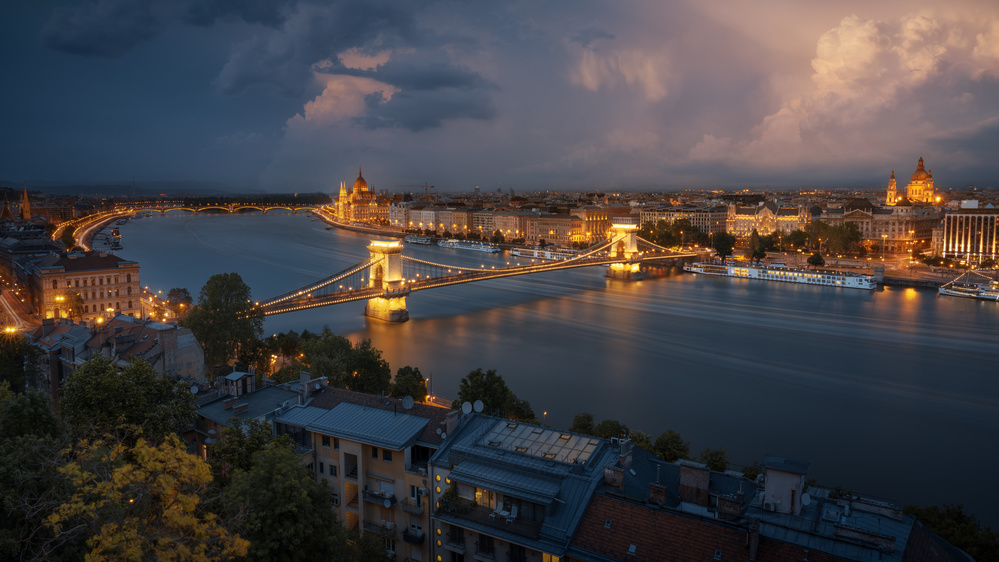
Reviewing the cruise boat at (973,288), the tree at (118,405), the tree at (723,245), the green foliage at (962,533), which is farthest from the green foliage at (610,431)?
the tree at (723,245)

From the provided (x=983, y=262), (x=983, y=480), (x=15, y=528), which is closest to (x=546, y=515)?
(x=15, y=528)

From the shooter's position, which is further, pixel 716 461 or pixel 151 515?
pixel 716 461

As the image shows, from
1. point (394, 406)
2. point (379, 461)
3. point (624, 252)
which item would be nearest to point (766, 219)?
point (624, 252)

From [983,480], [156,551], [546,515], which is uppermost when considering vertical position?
[156,551]

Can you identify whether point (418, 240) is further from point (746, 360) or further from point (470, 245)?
point (746, 360)

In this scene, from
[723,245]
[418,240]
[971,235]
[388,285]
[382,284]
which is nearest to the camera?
[388,285]

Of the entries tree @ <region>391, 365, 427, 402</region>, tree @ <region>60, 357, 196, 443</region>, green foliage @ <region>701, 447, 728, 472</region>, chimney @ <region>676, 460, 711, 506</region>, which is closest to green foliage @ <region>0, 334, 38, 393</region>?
tree @ <region>60, 357, 196, 443</region>

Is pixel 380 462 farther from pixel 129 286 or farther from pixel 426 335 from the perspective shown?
pixel 129 286
